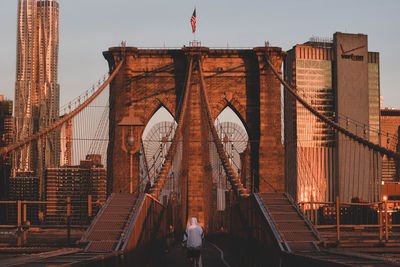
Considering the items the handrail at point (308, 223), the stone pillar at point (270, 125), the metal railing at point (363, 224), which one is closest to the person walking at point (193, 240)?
the handrail at point (308, 223)

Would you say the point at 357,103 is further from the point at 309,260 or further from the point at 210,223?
the point at 309,260

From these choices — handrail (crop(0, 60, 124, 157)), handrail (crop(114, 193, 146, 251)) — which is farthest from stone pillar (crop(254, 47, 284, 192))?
handrail (crop(114, 193, 146, 251))

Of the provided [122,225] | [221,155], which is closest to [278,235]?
[122,225]

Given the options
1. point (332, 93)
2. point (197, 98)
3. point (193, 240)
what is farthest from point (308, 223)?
point (332, 93)

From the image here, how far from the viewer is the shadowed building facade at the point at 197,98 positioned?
156 feet

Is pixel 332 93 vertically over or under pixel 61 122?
over

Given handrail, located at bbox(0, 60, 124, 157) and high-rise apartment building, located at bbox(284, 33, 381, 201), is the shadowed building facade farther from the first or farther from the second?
high-rise apartment building, located at bbox(284, 33, 381, 201)

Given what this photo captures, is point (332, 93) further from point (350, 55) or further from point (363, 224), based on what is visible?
point (363, 224)

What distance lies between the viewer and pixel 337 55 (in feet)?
628

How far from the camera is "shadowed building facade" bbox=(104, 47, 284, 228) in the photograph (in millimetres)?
47469

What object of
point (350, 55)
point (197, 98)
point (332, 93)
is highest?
point (350, 55)

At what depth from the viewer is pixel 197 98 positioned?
4825 cm

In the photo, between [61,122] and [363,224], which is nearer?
[61,122]

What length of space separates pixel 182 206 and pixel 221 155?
1936 cm
